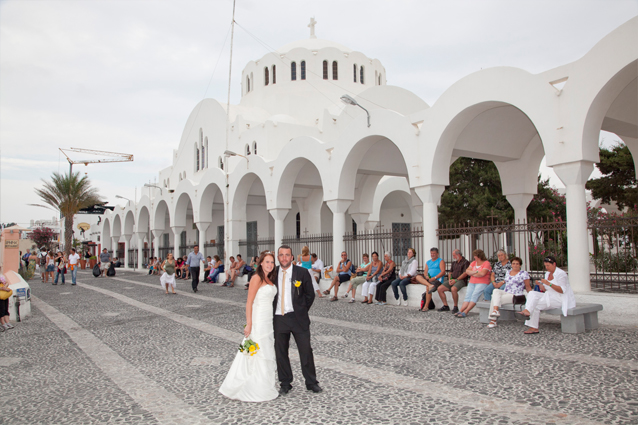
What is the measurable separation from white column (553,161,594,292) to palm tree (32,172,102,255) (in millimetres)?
30278

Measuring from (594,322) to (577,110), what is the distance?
370 centimetres

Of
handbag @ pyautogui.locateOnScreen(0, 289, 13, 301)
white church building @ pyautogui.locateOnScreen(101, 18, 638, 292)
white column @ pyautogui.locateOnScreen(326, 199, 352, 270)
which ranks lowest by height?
handbag @ pyautogui.locateOnScreen(0, 289, 13, 301)

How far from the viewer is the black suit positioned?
4.48 metres

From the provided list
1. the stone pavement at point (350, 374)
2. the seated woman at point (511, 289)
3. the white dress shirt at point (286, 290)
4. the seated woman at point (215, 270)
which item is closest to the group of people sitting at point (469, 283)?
the seated woman at point (511, 289)

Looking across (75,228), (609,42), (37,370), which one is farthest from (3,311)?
(75,228)

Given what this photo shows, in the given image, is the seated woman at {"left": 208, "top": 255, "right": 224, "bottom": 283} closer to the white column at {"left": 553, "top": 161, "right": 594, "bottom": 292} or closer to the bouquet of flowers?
the white column at {"left": 553, "top": 161, "right": 594, "bottom": 292}

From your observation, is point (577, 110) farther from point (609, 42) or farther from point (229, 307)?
point (229, 307)

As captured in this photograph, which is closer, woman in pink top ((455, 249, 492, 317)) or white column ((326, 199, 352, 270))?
woman in pink top ((455, 249, 492, 317))

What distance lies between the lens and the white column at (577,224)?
28.4 feet

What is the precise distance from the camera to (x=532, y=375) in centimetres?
497

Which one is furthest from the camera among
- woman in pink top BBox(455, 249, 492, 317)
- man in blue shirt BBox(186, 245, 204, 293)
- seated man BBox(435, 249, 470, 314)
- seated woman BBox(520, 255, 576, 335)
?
man in blue shirt BBox(186, 245, 204, 293)

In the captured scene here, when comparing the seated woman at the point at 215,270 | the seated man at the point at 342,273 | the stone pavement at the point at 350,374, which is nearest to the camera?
the stone pavement at the point at 350,374

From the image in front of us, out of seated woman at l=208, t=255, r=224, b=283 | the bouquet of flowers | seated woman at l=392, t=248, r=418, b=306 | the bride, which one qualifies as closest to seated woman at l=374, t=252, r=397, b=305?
seated woman at l=392, t=248, r=418, b=306

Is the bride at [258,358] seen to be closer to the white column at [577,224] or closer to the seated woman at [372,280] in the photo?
the white column at [577,224]
